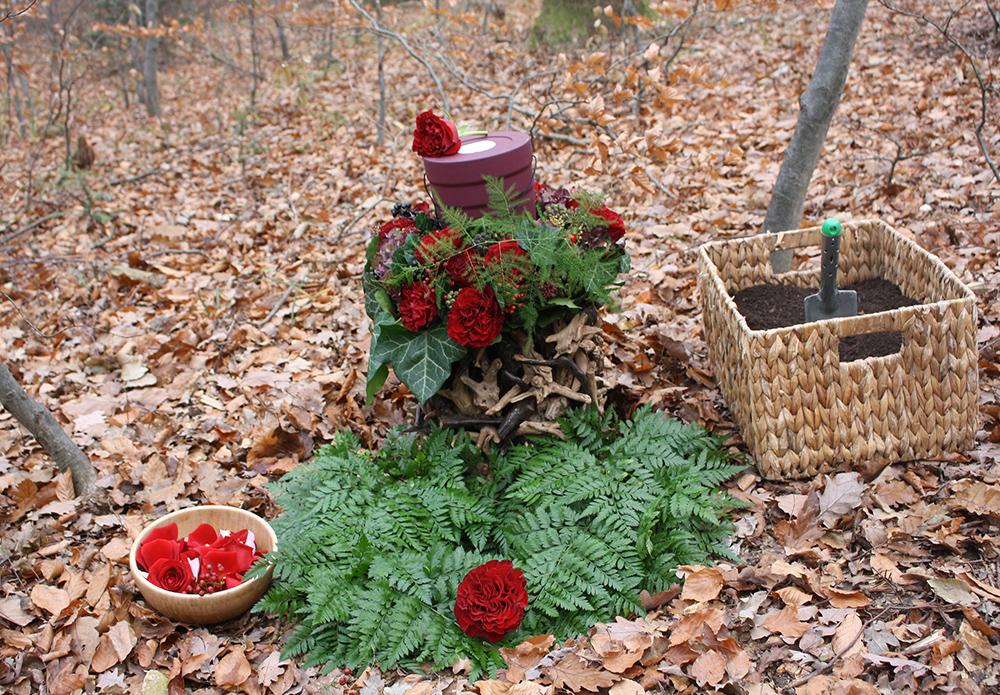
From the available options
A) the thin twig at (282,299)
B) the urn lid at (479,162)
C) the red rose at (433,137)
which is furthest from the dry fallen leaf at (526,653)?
the thin twig at (282,299)

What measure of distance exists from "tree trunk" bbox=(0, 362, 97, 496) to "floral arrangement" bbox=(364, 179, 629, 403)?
4.66 feet

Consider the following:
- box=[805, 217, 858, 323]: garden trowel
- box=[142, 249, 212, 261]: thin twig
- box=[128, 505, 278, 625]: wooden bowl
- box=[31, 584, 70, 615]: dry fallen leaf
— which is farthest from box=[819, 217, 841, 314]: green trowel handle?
box=[142, 249, 212, 261]: thin twig

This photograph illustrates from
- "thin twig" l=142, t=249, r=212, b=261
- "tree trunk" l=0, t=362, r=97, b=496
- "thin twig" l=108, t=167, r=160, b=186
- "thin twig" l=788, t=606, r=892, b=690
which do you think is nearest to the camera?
"thin twig" l=788, t=606, r=892, b=690

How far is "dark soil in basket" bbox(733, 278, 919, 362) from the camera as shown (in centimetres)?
255

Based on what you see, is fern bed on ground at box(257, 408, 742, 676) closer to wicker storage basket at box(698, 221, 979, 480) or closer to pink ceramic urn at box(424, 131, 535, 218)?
wicker storage basket at box(698, 221, 979, 480)

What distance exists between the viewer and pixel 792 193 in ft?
11.4

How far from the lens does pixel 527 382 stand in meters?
2.60

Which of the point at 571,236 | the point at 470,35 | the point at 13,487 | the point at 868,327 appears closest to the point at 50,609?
the point at 13,487

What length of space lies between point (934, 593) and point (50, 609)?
2850 millimetres

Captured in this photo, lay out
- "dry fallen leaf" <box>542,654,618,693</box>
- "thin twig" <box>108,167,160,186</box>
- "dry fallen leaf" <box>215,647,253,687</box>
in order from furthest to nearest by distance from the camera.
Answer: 1. "thin twig" <box>108,167,160,186</box>
2. "dry fallen leaf" <box>215,647,253,687</box>
3. "dry fallen leaf" <box>542,654,618,693</box>

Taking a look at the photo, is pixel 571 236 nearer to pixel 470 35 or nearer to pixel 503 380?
pixel 503 380

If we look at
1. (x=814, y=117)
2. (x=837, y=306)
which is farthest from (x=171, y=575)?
(x=814, y=117)

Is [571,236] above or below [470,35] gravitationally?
below

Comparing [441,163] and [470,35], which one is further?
[470,35]
